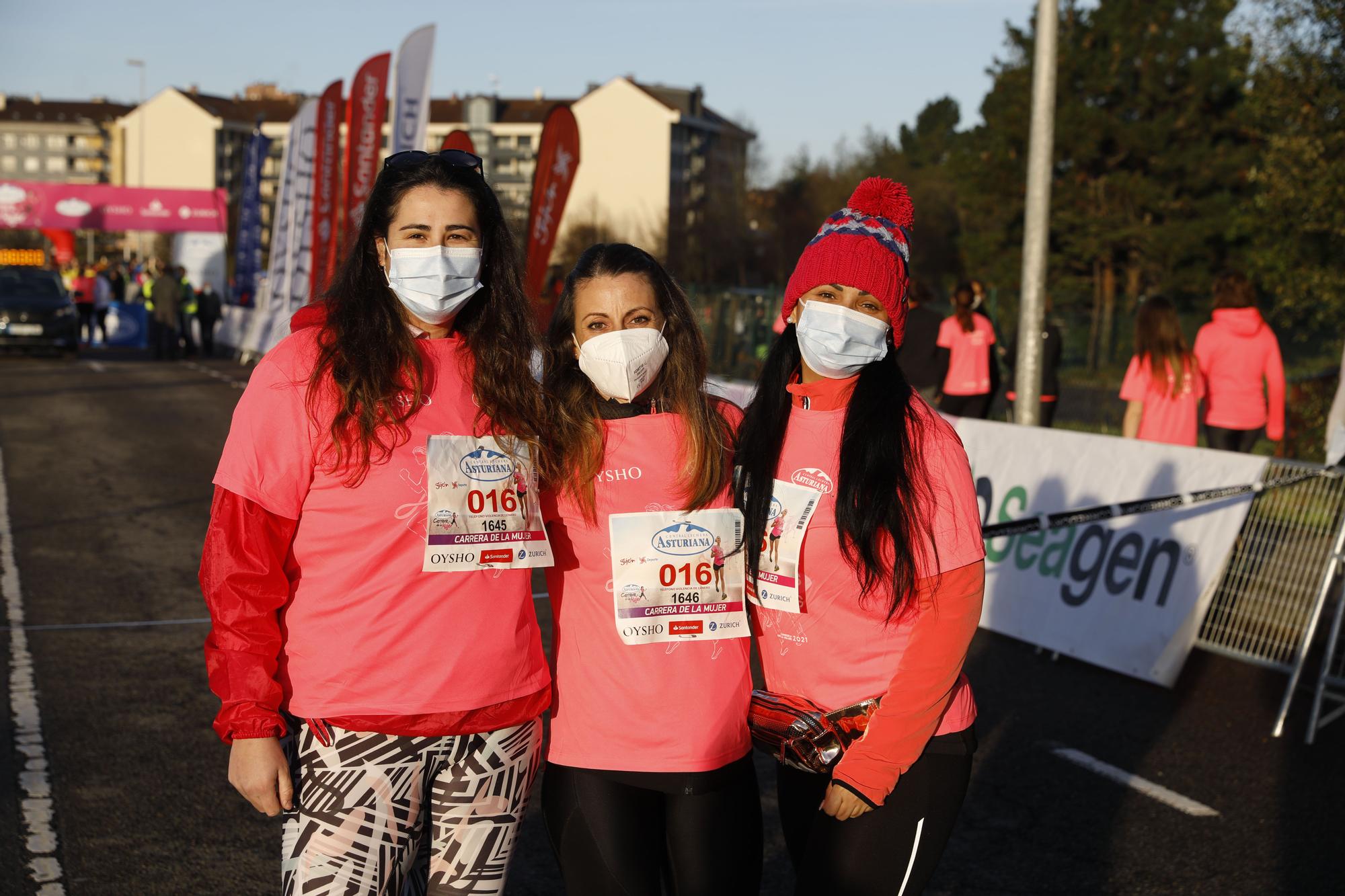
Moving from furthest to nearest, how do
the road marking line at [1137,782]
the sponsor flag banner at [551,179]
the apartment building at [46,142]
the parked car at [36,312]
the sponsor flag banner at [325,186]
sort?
the apartment building at [46,142], the parked car at [36,312], the sponsor flag banner at [325,186], the sponsor flag banner at [551,179], the road marking line at [1137,782]

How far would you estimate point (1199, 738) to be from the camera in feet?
20.3

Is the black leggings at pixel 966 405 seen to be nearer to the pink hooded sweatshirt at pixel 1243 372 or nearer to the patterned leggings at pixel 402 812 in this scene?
the pink hooded sweatshirt at pixel 1243 372

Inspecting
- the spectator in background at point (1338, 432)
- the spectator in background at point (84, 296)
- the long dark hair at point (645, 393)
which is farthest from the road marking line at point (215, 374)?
the long dark hair at point (645, 393)

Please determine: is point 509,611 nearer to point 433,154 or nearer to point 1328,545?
point 433,154

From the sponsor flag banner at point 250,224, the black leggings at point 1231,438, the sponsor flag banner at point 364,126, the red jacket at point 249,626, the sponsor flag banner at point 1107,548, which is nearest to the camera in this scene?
the red jacket at point 249,626

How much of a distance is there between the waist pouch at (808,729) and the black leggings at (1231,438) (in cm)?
806

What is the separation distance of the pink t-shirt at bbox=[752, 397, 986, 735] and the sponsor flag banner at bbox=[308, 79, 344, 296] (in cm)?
2236

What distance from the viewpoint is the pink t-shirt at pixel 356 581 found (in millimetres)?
2555

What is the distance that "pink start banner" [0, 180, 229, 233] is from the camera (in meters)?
45.5

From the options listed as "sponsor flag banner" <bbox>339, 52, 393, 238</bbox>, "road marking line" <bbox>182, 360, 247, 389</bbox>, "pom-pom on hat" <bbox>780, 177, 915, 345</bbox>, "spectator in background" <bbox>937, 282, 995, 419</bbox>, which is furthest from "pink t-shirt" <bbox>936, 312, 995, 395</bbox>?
"road marking line" <bbox>182, 360, 247, 389</bbox>

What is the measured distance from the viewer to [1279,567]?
22.4 ft

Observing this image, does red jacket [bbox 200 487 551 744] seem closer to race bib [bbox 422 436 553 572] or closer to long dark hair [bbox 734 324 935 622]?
race bib [bbox 422 436 553 572]

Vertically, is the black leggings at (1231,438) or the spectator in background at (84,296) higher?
the spectator in background at (84,296)

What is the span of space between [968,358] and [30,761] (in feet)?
32.3
